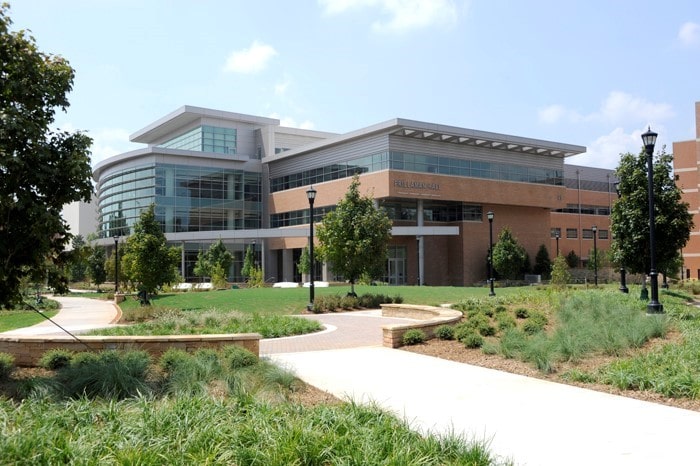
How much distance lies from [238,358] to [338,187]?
4392cm

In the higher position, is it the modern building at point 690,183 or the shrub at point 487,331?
the modern building at point 690,183

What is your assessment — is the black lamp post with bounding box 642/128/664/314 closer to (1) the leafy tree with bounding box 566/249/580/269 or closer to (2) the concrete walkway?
(2) the concrete walkway

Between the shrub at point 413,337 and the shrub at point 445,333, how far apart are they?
17.2 inches

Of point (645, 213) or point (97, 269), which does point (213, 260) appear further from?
point (645, 213)

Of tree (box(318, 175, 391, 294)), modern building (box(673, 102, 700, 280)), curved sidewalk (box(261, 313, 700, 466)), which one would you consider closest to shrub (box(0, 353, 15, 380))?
curved sidewalk (box(261, 313, 700, 466))

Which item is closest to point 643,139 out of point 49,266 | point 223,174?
point 49,266

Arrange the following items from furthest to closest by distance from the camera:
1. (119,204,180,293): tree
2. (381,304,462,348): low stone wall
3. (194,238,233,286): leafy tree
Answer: (194,238,233,286): leafy tree < (119,204,180,293): tree < (381,304,462,348): low stone wall

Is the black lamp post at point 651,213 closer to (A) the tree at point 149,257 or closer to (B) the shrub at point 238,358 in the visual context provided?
(B) the shrub at point 238,358

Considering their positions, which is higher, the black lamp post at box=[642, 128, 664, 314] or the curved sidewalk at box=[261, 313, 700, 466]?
the black lamp post at box=[642, 128, 664, 314]

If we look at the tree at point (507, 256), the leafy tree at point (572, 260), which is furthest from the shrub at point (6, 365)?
the leafy tree at point (572, 260)

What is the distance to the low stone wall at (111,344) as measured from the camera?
9875 mm

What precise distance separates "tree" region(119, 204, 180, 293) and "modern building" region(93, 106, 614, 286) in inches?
901

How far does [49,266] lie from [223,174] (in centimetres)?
5473

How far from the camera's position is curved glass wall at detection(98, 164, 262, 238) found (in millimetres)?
60062
